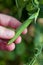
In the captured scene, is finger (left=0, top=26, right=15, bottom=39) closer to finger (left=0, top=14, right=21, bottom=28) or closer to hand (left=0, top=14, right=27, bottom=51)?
hand (left=0, top=14, right=27, bottom=51)

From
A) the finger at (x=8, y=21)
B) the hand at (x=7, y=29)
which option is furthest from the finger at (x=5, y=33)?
Result: the finger at (x=8, y=21)

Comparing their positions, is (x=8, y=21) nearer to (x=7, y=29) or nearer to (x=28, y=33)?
(x=7, y=29)

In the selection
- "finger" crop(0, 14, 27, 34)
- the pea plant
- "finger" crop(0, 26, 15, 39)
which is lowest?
the pea plant

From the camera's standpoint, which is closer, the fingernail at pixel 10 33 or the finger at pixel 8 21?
the fingernail at pixel 10 33

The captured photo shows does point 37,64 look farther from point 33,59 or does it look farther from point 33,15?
point 33,15

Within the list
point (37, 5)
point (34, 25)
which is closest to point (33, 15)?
point (37, 5)

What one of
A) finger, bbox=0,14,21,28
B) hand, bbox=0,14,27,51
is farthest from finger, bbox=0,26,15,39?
finger, bbox=0,14,21,28

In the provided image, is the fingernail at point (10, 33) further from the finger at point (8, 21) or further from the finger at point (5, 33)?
the finger at point (8, 21)

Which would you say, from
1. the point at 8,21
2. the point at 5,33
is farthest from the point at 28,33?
the point at 5,33

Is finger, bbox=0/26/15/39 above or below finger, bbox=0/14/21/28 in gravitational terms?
above

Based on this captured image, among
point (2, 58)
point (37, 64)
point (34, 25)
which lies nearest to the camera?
point (37, 64)

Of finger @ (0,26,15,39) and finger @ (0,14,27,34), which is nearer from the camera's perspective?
finger @ (0,26,15,39)
